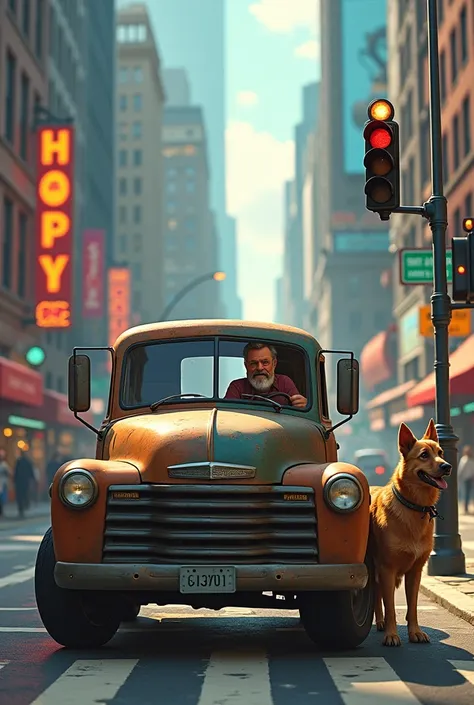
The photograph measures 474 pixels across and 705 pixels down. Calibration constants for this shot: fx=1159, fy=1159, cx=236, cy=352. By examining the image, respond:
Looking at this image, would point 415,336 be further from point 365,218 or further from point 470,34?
point 365,218

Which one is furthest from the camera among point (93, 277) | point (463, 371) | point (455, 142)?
point (93, 277)

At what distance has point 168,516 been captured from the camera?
773 cm

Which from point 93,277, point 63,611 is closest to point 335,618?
point 63,611

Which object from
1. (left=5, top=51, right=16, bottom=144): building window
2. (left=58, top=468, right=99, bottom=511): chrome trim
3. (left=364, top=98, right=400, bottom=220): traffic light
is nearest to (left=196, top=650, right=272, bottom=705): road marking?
(left=58, top=468, right=99, bottom=511): chrome trim

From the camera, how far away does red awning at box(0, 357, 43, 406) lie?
106 feet

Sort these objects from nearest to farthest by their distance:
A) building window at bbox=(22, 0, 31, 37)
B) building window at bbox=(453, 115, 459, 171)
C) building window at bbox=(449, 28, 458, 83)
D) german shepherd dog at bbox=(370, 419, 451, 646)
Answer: german shepherd dog at bbox=(370, 419, 451, 646) → building window at bbox=(22, 0, 31, 37) → building window at bbox=(449, 28, 458, 83) → building window at bbox=(453, 115, 459, 171)

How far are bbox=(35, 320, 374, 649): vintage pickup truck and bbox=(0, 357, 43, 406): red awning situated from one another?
24248mm

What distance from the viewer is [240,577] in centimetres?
757

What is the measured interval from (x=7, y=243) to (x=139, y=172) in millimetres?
93289

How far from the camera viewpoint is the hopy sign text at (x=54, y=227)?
41.7 metres

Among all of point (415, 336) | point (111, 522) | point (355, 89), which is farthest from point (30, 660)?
point (355, 89)

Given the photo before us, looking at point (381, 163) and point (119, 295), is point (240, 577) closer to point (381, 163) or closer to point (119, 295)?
point (381, 163)

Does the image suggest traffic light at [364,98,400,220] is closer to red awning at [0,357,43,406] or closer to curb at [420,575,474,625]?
curb at [420,575,474,625]

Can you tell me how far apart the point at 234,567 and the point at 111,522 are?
905mm
